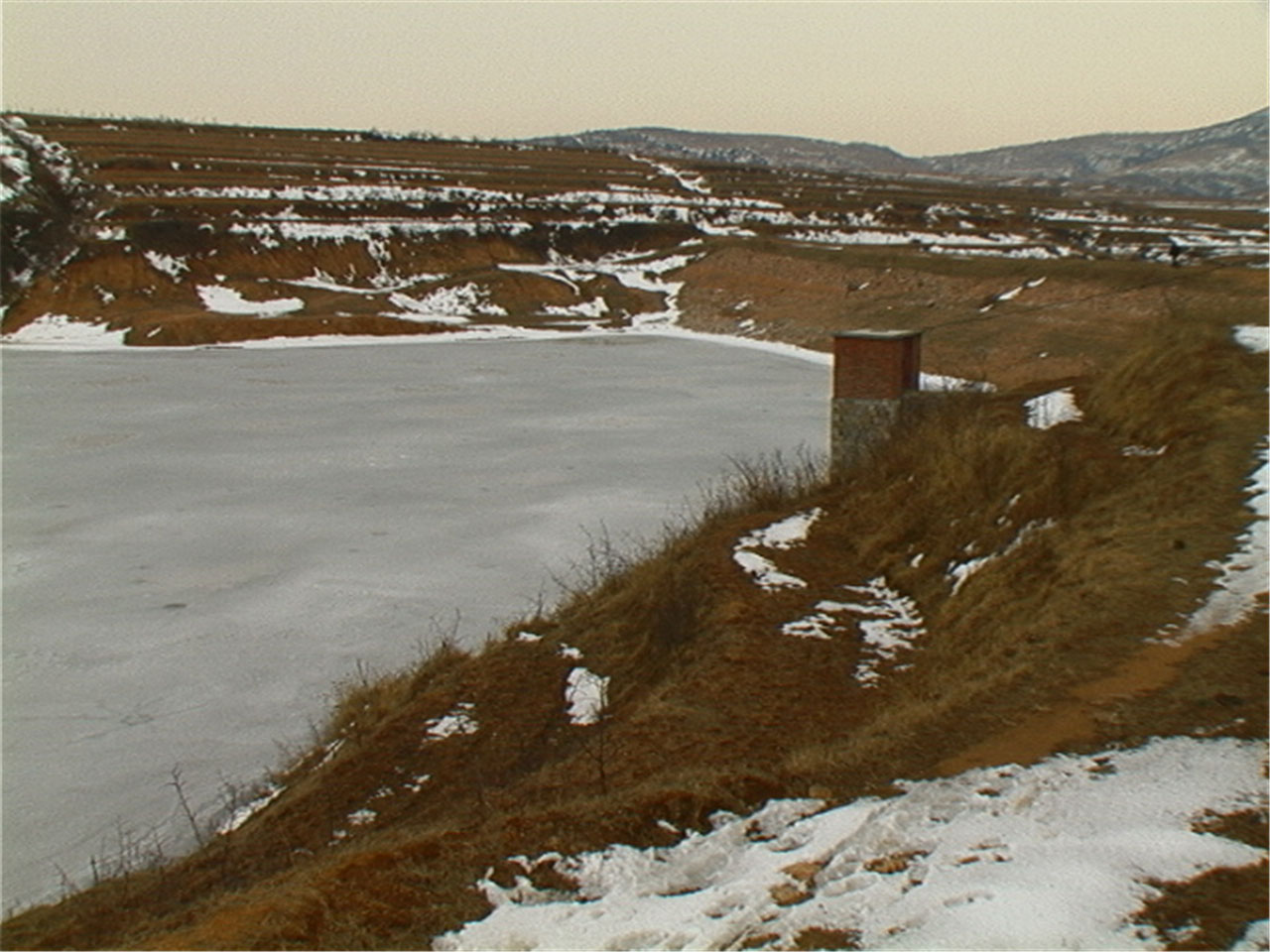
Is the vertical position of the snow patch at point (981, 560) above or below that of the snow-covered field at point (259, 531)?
above

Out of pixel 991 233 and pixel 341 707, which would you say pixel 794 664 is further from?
pixel 991 233

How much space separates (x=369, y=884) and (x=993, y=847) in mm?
2434

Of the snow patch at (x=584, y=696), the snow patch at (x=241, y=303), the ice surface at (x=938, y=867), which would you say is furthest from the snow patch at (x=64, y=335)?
the ice surface at (x=938, y=867)

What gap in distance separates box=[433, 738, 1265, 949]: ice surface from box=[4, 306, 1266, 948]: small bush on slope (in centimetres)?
25

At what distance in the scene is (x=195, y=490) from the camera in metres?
16.6

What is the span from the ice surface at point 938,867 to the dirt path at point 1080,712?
179mm

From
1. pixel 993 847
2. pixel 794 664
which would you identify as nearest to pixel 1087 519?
pixel 794 664

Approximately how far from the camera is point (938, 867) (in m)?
4.51

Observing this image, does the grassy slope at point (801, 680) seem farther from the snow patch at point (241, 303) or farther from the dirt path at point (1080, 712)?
the snow patch at point (241, 303)

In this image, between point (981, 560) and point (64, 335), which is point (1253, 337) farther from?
point (64, 335)

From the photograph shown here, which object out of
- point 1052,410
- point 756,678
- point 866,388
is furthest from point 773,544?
point 1052,410

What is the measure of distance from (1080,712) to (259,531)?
10.8m

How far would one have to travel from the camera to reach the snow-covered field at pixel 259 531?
28.0 ft

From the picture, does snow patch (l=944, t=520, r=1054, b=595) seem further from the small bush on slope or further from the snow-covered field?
the snow-covered field
